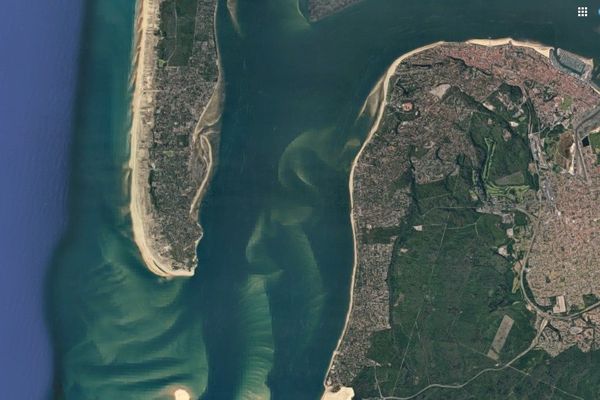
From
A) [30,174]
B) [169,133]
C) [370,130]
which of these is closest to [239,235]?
[169,133]

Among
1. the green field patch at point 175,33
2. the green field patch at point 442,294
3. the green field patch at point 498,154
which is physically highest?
the green field patch at point 175,33

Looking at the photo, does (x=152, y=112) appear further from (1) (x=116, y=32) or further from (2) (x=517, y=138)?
(2) (x=517, y=138)

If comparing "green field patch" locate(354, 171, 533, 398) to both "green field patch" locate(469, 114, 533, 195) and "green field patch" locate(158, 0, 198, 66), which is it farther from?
"green field patch" locate(158, 0, 198, 66)

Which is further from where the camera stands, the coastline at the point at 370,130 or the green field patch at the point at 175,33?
the coastline at the point at 370,130

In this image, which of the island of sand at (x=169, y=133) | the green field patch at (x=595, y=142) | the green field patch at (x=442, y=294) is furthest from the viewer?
the green field patch at (x=595, y=142)

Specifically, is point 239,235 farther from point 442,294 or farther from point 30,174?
point 30,174

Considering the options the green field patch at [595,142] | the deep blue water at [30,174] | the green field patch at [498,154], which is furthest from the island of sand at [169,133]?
the green field patch at [595,142]

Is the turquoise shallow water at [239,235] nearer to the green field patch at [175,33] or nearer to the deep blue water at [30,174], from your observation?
the deep blue water at [30,174]

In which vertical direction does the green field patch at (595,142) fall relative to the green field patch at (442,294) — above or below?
above
